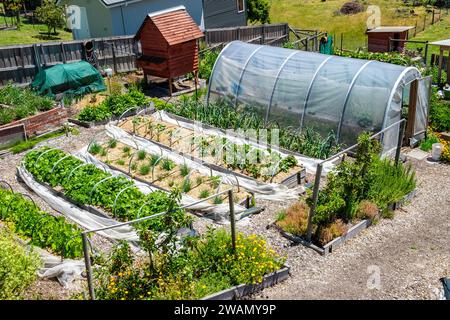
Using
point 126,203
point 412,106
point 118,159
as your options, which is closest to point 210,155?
point 118,159

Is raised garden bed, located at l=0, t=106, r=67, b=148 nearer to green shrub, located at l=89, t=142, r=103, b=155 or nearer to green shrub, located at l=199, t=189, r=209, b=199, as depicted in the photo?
green shrub, located at l=89, t=142, r=103, b=155

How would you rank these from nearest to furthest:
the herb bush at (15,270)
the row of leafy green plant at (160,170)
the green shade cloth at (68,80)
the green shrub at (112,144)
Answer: the herb bush at (15,270) → the row of leafy green plant at (160,170) → the green shrub at (112,144) → the green shade cloth at (68,80)

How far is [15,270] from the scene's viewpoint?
8.30 m

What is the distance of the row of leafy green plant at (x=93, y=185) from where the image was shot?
11336 millimetres

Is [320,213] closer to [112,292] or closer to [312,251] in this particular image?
[312,251]

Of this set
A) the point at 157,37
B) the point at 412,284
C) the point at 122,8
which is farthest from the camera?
the point at 122,8

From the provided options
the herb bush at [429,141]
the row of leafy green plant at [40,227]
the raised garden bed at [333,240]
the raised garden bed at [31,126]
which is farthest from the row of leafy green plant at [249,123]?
the row of leafy green plant at [40,227]

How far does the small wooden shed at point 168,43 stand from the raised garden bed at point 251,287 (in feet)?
40.4

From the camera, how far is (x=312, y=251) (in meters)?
10.4

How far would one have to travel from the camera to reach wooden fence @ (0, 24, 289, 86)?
66.5ft

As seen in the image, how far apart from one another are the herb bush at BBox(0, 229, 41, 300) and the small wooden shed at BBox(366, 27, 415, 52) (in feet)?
72.5

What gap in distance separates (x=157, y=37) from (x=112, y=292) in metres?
13.4

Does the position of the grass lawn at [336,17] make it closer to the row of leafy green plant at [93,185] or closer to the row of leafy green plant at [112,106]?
the row of leafy green plant at [112,106]

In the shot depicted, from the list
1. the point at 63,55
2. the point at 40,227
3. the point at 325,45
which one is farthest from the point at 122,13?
the point at 40,227
